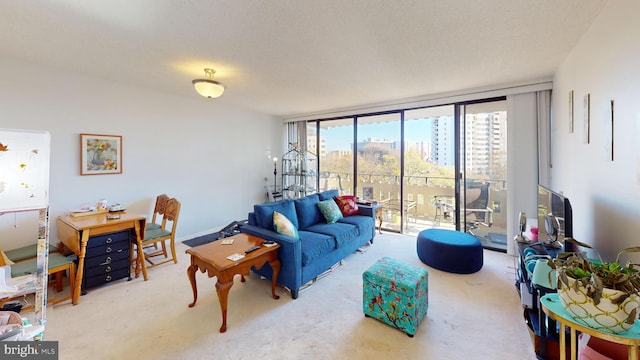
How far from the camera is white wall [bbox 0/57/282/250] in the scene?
288 centimetres

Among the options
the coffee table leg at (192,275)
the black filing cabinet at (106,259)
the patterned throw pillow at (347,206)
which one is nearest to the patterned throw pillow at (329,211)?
the patterned throw pillow at (347,206)

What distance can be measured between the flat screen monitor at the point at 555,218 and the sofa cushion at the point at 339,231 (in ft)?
6.64

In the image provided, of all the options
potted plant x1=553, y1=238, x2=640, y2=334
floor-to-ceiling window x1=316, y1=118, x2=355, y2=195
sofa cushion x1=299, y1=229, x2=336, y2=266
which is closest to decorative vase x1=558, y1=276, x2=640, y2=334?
potted plant x1=553, y1=238, x2=640, y2=334

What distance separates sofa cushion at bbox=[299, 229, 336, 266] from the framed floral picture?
115 inches

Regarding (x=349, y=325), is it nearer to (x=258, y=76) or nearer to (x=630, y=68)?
(x=630, y=68)

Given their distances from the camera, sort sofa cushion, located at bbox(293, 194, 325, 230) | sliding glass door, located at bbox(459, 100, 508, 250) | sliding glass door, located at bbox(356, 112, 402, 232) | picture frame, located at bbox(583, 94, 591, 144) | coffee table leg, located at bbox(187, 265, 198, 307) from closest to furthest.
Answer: picture frame, located at bbox(583, 94, 591, 144)
coffee table leg, located at bbox(187, 265, 198, 307)
sofa cushion, located at bbox(293, 194, 325, 230)
sliding glass door, located at bbox(459, 100, 508, 250)
sliding glass door, located at bbox(356, 112, 402, 232)

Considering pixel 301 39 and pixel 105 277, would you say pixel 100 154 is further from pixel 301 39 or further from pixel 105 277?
pixel 301 39

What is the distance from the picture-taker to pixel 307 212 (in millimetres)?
3588

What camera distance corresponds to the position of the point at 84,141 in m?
3.27

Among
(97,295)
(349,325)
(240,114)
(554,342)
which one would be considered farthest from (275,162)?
(554,342)

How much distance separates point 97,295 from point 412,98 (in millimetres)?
5093

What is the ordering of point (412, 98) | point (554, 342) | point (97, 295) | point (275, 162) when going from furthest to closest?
point (275, 162)
point (412, 98)
point (97, 295)
point (554, 342)

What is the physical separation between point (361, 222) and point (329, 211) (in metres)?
0.52

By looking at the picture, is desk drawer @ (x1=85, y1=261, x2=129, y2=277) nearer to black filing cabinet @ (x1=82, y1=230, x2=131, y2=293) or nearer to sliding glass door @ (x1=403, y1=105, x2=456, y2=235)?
black filing cabinet @ (x1=82, y1=230, x2=131, y2=293)
